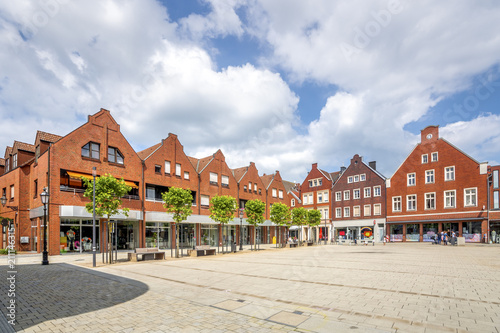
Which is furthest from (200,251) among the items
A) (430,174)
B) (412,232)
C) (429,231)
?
(430,174)

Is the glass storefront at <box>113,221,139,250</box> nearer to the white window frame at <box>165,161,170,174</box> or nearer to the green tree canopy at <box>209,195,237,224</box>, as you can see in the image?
the white window frame at <box>165,161,170,174</box>

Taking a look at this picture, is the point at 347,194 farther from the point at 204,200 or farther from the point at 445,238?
the point at 204,200

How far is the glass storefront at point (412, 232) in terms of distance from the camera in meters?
41.5

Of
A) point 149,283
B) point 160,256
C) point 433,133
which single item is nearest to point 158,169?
point 160,256

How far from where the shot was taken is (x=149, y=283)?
10430 mm

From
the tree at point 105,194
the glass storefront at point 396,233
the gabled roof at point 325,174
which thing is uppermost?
the gabled roof at point 325,174

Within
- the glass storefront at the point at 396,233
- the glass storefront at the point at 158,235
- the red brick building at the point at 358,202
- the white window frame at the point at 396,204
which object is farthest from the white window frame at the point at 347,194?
the glass storefront at the point at 158,235

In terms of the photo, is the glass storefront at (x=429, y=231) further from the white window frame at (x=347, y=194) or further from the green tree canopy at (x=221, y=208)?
the green tree canopy at (x=221, y=208)

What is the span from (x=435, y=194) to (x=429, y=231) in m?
4.95

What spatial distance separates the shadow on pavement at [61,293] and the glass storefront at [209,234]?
2294 centimetres

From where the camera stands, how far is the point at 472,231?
36719mm

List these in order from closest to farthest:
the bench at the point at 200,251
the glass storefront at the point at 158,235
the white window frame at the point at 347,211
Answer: the bench at the point at 200,251 < the glass storefront at the point at 158,235 < the white window frame at the point at 347,211

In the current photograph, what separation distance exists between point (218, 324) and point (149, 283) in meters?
5.37

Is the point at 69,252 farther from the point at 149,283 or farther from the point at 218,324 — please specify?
the point at 218,324
